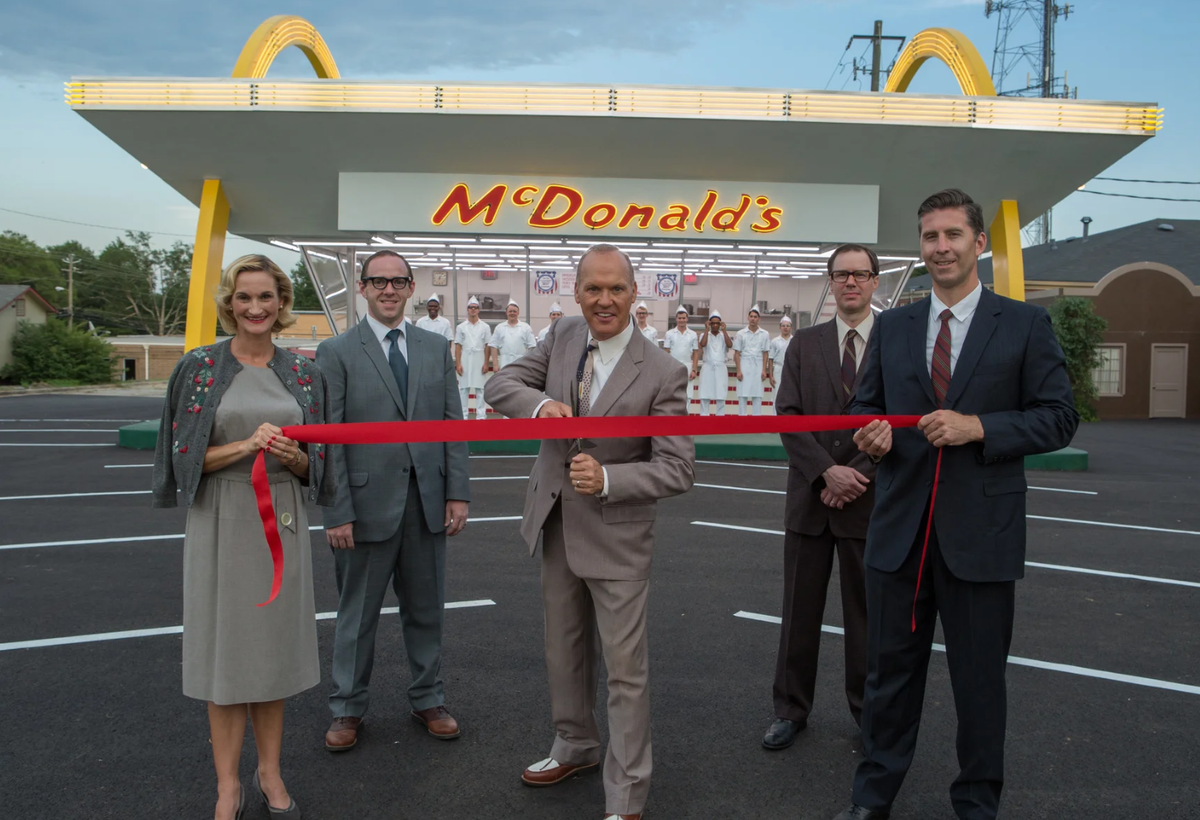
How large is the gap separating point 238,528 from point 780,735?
2.35 metres

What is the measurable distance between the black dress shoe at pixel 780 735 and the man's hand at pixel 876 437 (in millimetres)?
1438

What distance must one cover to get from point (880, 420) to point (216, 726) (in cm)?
252

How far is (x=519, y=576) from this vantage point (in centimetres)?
625

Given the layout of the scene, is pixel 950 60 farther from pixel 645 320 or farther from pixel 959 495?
pixel 959 495

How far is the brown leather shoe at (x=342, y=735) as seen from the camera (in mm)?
3598

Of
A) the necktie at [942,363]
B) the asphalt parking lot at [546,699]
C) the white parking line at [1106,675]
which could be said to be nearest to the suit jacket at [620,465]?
the necktie at [942,363]

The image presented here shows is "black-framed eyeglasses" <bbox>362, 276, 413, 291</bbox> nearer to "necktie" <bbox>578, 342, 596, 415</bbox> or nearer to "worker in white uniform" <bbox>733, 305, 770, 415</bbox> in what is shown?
"necktie" <bbox>578, 342, 596, 415</bbox>

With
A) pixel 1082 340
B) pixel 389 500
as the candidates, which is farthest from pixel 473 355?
pixel 1082 340

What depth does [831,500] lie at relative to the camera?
372cm

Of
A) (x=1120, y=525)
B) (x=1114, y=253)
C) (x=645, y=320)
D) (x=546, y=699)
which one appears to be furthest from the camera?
(x=1114, y=253)

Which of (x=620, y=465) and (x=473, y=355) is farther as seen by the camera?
(x=473, y=355)

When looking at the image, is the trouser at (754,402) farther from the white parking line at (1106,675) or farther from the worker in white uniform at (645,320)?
the white parking line at (1106,675)

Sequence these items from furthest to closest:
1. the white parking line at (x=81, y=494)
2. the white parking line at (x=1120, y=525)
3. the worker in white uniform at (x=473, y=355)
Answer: the worker in white uniform at (x=473, y=355) → the white parking line at (x=81, y=494) → the white parking line at (x=1120, y=525)

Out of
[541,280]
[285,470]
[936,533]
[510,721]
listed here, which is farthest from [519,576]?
[541,280]
